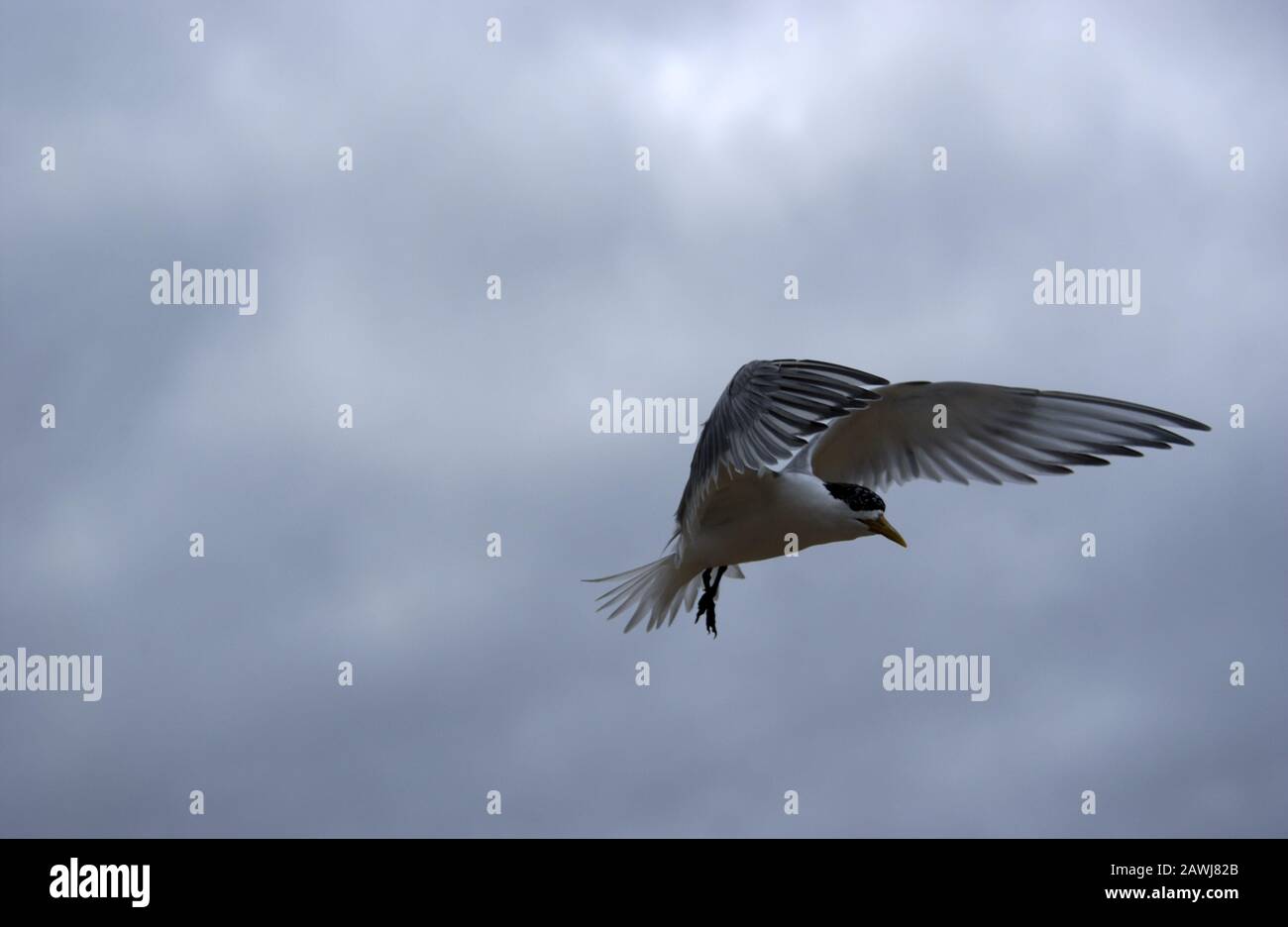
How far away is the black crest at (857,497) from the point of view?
7.35 metres

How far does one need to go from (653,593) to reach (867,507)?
1817mm

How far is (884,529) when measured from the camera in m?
7.48

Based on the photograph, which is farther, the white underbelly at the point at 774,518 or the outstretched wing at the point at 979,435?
the white underbelly at the point at 774,518

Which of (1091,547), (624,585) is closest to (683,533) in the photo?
(624,585)

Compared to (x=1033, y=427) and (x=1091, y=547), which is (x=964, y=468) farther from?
(x=1091, y=547)

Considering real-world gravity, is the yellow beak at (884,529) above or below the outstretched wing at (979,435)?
below

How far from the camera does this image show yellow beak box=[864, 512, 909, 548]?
24.5ft

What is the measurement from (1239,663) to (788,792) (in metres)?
3.93

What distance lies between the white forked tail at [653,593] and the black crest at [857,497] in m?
1.40

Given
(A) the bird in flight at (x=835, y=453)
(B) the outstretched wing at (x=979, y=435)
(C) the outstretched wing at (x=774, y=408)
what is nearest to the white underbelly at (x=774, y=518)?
(A) the bird in flight at (x=835, y=453)

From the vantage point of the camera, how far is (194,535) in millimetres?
10992

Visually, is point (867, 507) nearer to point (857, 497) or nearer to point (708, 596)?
point (857, 497)

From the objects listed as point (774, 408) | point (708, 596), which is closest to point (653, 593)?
point (708, 596)

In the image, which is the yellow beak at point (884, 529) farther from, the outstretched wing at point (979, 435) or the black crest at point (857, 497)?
the outstretched wing at point (979, 435)
